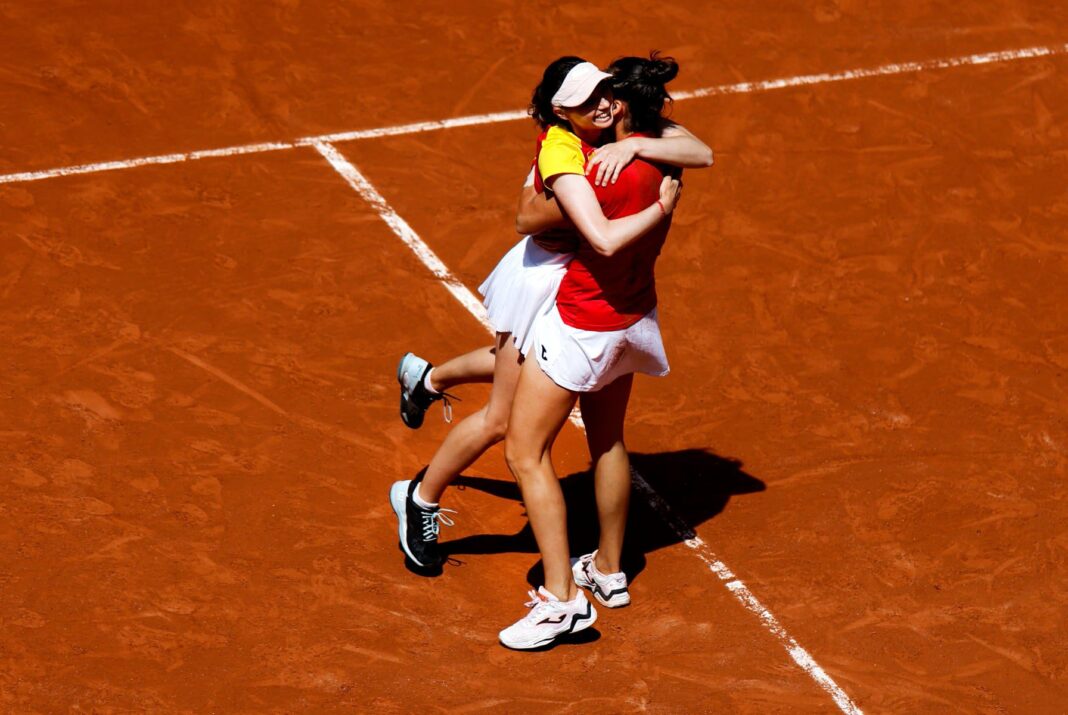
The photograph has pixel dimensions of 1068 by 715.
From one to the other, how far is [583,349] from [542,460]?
553 millimetres

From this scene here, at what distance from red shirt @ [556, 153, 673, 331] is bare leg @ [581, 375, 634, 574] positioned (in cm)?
48

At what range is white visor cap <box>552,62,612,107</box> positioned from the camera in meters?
5.77

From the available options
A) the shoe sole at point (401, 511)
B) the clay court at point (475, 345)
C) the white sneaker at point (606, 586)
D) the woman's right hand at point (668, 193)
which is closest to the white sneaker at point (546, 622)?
the clay court at point (475, 345)

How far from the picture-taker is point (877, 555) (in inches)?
288

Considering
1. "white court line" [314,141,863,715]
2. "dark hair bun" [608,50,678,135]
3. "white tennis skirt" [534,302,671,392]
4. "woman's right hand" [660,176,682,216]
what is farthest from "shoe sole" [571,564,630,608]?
"dark hair bun" [608,50,678,135]

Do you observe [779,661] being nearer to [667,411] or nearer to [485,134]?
[667,411]

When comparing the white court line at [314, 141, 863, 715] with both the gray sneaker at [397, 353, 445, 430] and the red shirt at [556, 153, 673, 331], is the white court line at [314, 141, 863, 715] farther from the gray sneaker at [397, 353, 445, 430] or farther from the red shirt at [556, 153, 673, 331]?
the red shirt at [556, 153, 673, 331]

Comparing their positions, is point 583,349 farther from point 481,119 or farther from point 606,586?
point 481,119

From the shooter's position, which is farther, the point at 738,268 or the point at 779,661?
the point at 738,268

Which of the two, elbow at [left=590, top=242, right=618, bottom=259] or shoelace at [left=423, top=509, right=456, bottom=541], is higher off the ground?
elbow at [left=590, top=242, right=618, bottom=259]

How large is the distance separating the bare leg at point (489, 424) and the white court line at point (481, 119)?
443 centimetres

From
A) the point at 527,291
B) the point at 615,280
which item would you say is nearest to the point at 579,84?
the point at 615,280

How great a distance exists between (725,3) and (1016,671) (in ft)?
25.4

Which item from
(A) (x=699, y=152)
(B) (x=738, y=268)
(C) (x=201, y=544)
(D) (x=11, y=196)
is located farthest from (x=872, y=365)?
(D) (x=11, y=196)
